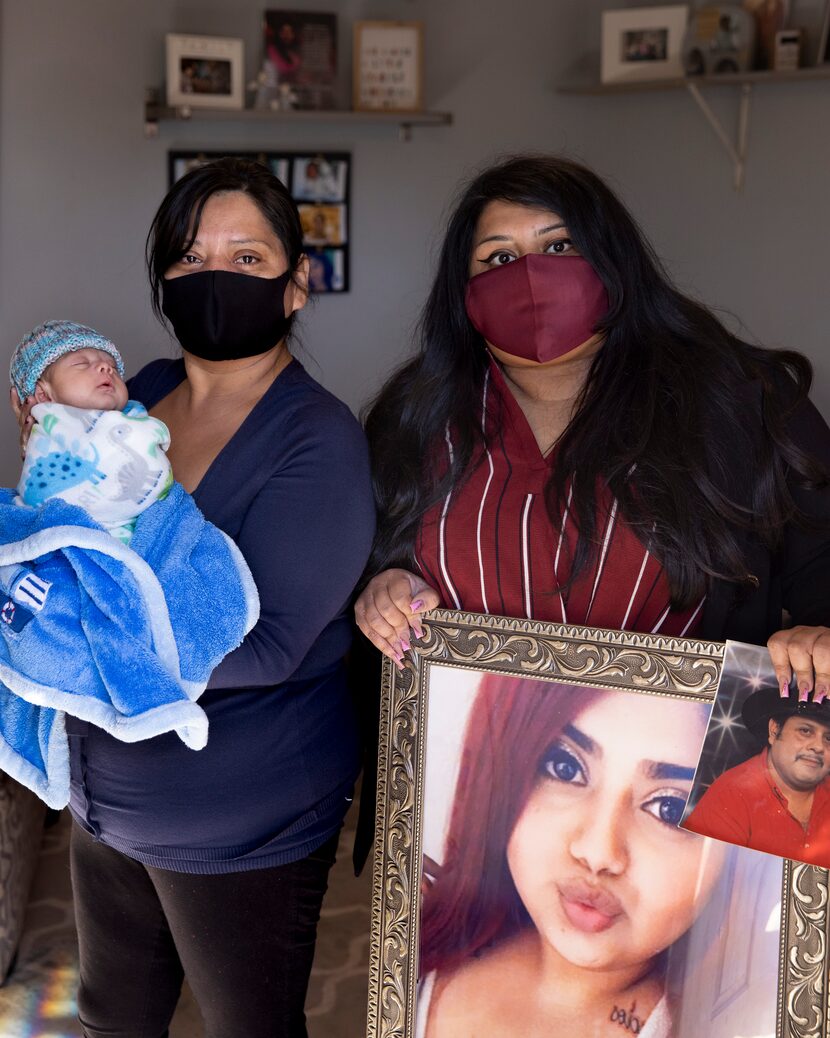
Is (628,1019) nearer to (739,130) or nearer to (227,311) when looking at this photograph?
(227,311)

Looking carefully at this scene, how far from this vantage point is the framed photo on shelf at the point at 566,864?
1307mm

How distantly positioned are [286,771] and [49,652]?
351mm

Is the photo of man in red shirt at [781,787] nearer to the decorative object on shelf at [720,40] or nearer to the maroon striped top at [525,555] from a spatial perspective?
the maroon striped top at [525,555]

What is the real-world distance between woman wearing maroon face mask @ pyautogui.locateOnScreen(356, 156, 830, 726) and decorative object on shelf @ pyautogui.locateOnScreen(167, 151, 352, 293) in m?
2.31

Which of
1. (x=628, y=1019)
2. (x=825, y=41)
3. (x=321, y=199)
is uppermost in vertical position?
(x=825, y=41)

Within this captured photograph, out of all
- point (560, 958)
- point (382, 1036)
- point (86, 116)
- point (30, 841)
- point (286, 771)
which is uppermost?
point (86, 116)

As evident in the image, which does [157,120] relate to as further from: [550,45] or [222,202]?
[222,202]

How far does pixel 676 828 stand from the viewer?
133 cm

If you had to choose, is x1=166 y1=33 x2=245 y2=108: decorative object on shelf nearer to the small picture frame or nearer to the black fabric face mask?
the small picture frame

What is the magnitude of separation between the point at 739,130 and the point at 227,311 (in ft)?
7.68

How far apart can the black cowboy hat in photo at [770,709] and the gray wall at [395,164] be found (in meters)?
2.20

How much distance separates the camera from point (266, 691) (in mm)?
1512

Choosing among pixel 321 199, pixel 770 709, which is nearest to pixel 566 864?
pixel 770 709

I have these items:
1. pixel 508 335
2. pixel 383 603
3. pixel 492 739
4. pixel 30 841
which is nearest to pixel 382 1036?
pixel 492 739
